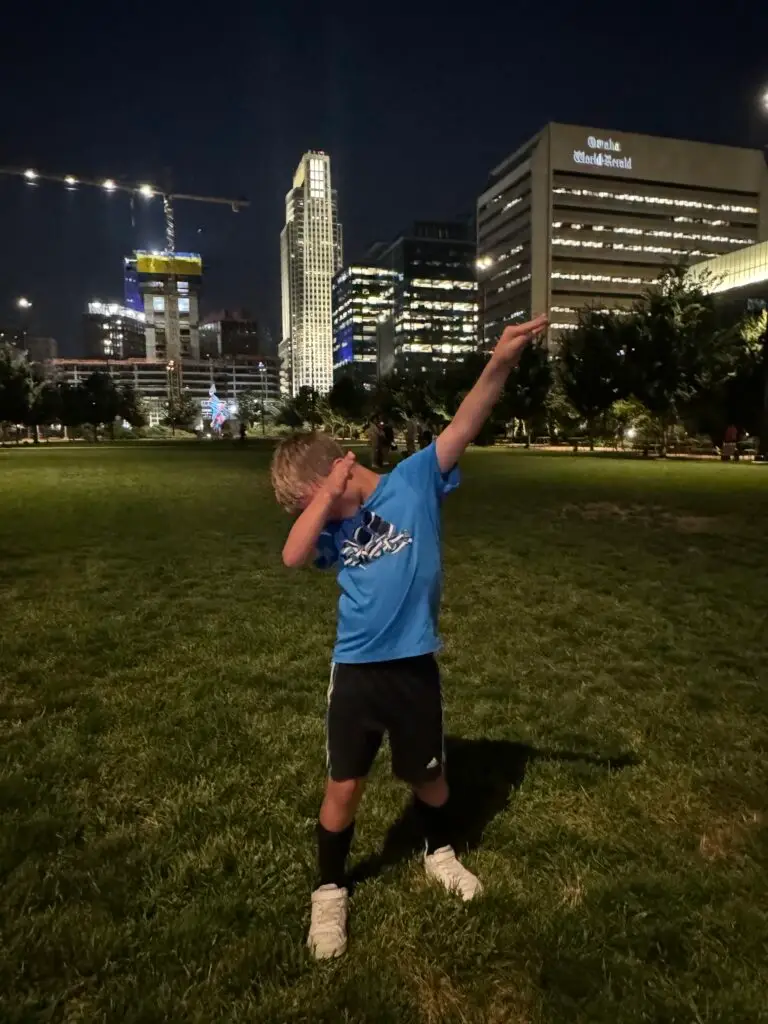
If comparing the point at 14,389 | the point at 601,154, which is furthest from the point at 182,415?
the point at 601,154

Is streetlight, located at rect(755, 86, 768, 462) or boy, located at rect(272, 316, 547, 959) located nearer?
boy, located at rect(272, 316, 547, 959)

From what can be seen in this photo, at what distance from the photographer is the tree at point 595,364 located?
45.3 meters

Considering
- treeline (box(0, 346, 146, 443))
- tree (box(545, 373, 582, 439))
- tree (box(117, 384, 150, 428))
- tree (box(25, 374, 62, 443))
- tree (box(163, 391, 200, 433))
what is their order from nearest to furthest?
tree (box(545, 373, 582, 439)) < treeline (box(0, 346, 146, 443)) < tree (box(25, 374, 62, 443)) < tree (box(117, 384, 150, 428)) < tree (box(163, 391, 200, 433))

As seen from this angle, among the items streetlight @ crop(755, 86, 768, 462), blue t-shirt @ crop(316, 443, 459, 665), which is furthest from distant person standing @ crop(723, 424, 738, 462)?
blue t-shirt @ crop(316, 443, 459, 665)

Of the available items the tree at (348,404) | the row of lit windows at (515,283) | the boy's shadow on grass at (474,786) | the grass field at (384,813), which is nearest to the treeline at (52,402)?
the tree at (348,404)

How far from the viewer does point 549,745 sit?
14.6 ft

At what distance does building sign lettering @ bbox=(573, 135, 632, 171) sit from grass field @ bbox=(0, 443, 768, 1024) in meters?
174

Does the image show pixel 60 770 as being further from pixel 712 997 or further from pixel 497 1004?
pixel 712 997

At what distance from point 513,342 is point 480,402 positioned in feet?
0.88

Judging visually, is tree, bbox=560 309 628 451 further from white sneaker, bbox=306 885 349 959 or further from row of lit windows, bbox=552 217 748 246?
row of lit windows, bbox=552 217 748 246

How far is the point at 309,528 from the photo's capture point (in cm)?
252

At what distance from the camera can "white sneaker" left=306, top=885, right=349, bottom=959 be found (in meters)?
2.65

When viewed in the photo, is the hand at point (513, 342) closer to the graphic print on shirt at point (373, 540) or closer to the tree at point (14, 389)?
the graphic print on shirt at point (373, 540)

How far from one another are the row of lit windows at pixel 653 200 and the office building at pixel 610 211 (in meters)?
0.22
